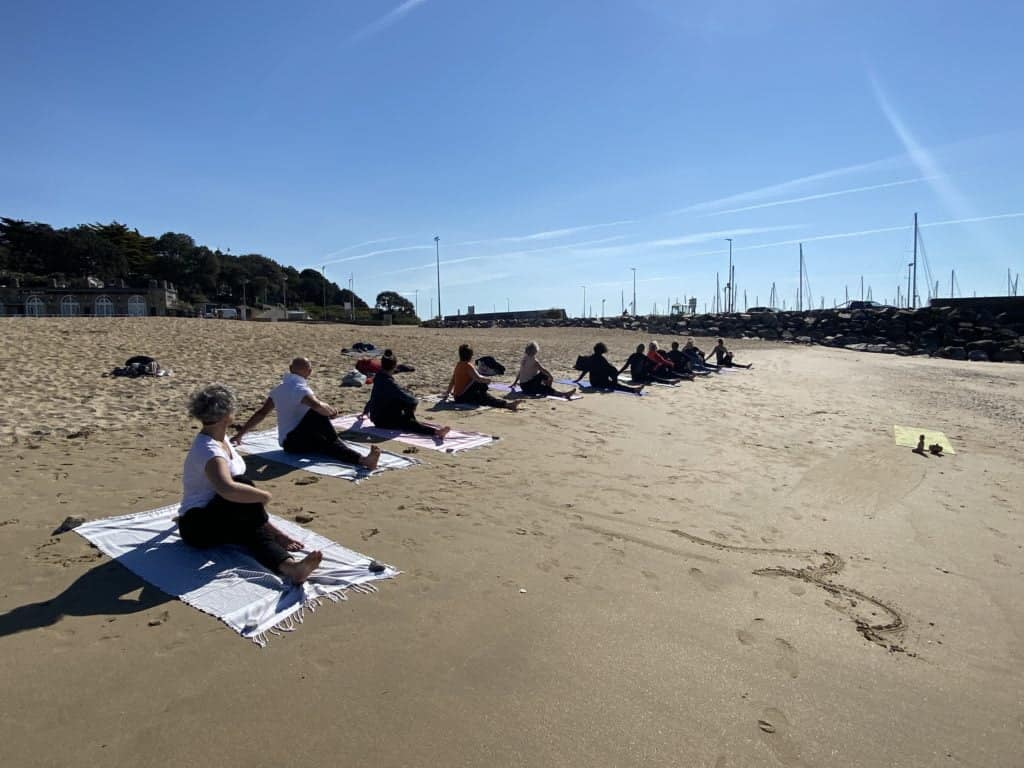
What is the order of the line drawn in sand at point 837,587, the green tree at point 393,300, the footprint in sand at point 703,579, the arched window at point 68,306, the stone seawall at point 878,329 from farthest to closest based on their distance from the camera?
the green tree at point 393,300 < the arched window at point 68,306 < the stone seawall at point 878,329 < the footprint in sand at point 703,579 < the line drawn in sand at point 837,587

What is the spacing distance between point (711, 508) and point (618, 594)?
6.48ft

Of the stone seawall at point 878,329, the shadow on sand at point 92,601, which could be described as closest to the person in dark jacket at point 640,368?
the shadow on sand at point 92,601

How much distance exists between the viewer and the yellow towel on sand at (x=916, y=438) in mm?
7949

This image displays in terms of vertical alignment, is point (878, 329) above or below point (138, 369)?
above

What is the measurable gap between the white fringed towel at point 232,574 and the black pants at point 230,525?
102mm

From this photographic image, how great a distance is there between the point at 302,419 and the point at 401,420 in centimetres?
154

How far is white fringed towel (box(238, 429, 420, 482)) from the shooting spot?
215 inches

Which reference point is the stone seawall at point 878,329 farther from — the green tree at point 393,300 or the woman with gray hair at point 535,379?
the green tree at point 393,300

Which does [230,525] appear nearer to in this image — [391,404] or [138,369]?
[391,404]

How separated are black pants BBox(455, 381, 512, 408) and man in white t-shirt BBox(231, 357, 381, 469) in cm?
342

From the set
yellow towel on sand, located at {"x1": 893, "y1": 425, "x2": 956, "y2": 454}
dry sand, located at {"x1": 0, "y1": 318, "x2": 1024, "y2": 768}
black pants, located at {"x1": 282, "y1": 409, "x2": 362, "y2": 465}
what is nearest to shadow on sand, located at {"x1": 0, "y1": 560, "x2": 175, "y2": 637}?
dry sand, located at {"x1": 0, "y1": 318, "x2": 1024, "y2": 768}

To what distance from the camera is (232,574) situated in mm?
3352

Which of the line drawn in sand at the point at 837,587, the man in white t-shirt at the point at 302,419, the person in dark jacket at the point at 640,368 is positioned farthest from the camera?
the person in dark jacket at the point at 640,368

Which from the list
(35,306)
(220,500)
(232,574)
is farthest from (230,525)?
(35,306)
